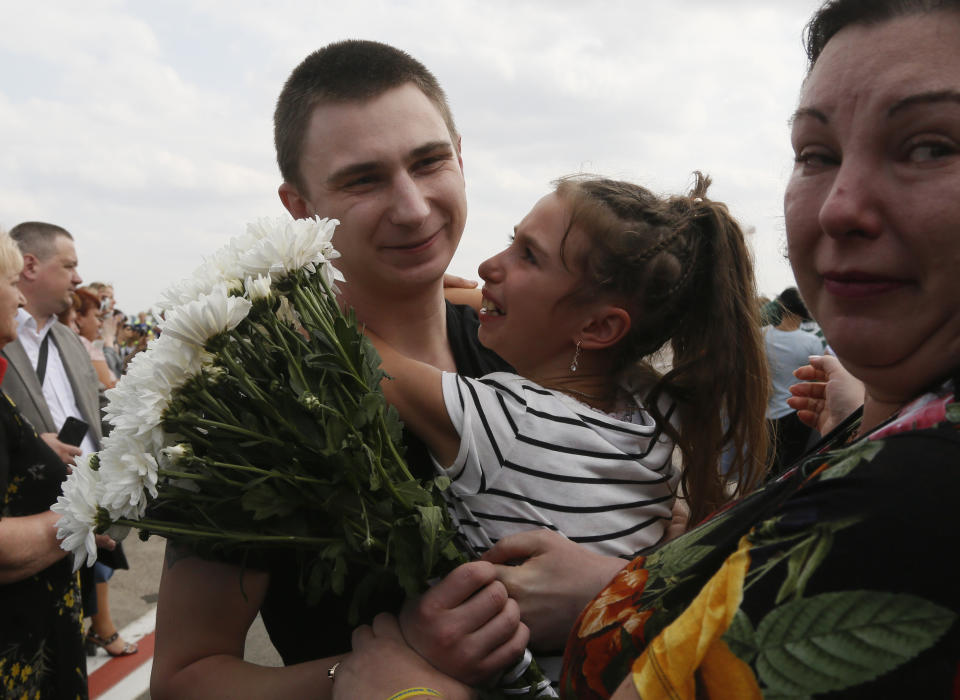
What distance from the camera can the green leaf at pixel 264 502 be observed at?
128cm

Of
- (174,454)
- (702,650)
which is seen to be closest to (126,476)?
(174,454)

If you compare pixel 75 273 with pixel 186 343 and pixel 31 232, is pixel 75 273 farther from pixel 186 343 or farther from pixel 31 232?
pixel 186 343

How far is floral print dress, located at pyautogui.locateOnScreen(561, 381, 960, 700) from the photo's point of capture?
72cm

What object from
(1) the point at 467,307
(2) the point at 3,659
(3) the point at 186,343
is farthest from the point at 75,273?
(3) the point at 186,343

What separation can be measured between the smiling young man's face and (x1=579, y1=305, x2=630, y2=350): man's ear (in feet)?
1.63

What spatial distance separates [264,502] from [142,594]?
6.43m

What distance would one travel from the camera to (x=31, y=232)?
595 cm

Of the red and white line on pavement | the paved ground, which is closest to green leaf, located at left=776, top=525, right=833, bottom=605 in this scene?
the red and white line on pavement

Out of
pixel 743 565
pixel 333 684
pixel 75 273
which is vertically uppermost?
pixel 75 273

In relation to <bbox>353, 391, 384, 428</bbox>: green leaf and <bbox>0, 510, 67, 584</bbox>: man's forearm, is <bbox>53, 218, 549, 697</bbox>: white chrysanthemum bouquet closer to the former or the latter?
<bbox>353, 391, 384, 428</bbox>: green leaf

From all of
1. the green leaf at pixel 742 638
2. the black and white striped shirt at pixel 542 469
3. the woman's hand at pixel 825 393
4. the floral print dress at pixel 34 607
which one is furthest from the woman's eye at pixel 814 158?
the floral print dress at pixel 34 607

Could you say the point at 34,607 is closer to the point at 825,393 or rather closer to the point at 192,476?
the point at 192,476

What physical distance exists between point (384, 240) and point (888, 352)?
4.78ft

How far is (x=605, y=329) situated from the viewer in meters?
2.21
